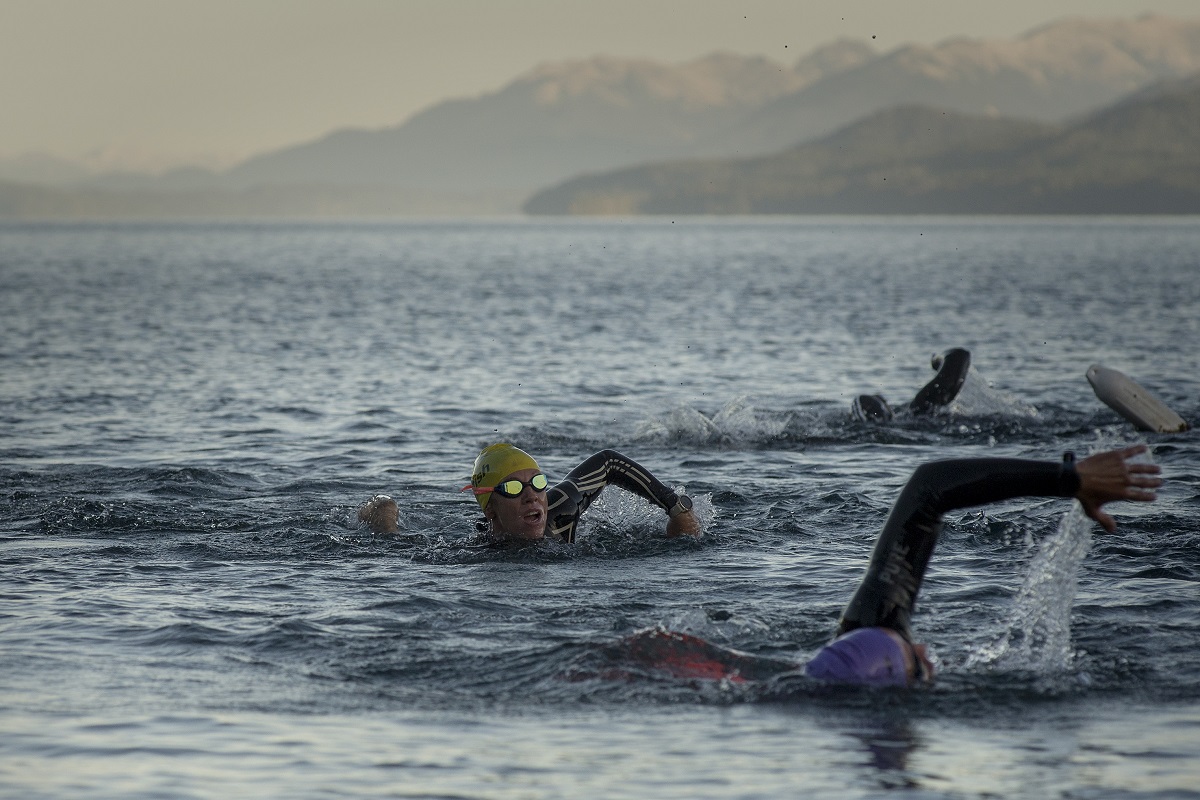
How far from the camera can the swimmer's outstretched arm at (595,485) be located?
13570 millimetres

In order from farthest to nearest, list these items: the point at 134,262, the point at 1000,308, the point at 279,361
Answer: the point at 134,262, the point at 1000,308, the point at 279,361

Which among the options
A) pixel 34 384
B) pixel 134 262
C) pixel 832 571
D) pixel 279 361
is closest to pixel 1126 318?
pixel 279 361

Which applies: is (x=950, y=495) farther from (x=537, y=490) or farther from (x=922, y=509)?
(x=537, y=490)

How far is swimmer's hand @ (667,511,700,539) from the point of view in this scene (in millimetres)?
14234

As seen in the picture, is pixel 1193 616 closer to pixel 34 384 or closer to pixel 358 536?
pixel 358 536

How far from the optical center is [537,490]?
44.1ft

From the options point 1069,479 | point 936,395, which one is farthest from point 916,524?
point 936,395

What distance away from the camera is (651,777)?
26.0 feet

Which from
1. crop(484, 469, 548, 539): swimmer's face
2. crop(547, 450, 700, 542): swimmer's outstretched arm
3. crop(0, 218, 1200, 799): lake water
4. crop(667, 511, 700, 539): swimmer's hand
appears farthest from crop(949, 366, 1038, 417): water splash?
crop(484, 469, 548, 539): swimmer's face

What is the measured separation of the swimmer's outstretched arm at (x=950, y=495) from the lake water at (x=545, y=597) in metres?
0.70

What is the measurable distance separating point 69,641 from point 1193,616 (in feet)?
28.2

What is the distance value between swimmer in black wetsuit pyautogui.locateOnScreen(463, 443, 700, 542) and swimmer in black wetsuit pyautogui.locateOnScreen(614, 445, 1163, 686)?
3984 mm

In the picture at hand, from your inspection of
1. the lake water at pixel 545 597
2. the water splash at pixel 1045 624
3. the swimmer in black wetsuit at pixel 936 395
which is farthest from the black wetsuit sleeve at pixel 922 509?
the swimmer in black wetsuit at pixel 936 395

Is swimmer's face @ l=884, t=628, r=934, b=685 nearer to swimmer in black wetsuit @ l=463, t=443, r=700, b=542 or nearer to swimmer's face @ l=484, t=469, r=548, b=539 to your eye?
swimmer in black wetsuit @ l=463, t=443, r=700, b=542
